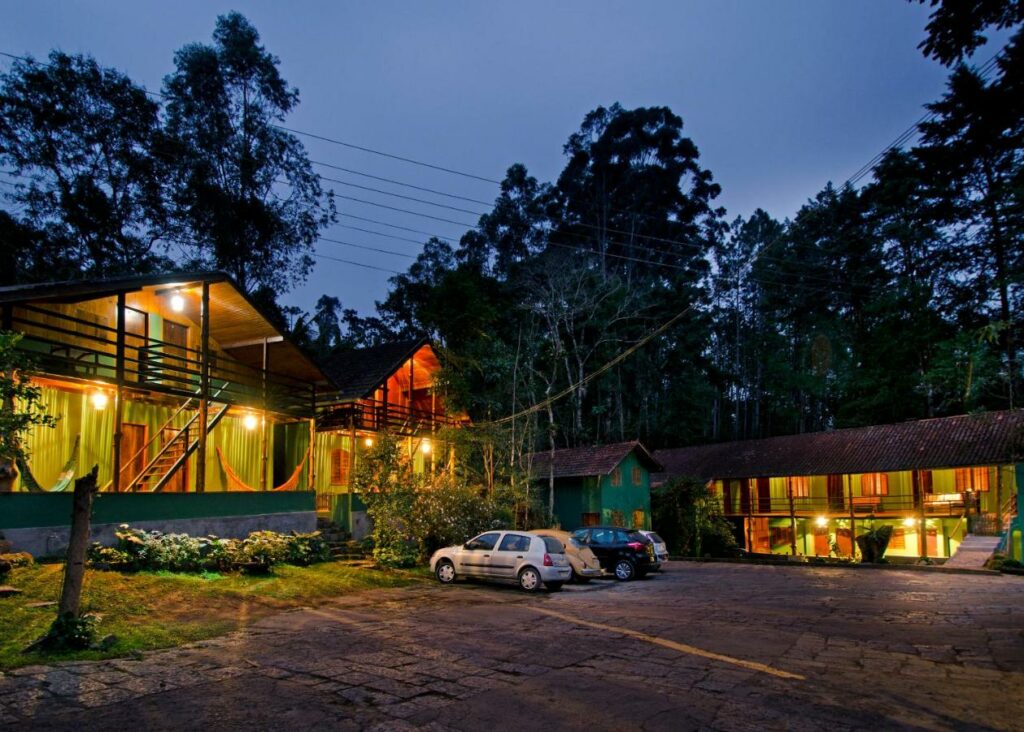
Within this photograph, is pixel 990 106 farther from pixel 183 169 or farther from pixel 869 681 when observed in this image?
pixel 183 169

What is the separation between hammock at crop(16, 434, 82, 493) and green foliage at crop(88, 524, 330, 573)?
67.4 inches

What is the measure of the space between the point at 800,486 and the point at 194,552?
101 feet

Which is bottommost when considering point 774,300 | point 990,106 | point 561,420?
point 561,420

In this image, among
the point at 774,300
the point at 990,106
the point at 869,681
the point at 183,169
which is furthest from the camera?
the point at 774,300

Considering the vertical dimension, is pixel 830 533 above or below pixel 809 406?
below

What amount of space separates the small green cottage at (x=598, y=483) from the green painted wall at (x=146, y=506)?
544 inches

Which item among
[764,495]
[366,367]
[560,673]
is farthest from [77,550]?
[764,495]

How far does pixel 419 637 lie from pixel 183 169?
29.6 meters

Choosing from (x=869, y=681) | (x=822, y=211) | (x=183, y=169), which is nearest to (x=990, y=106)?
(x=869, y=681)

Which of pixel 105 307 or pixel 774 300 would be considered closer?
pixel 105 307

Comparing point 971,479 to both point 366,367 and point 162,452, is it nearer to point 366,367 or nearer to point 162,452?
point 366,367

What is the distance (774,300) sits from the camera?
166 feet

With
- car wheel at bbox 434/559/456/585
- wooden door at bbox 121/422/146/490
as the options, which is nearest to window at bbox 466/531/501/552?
car wheel at bbox 434/559/456/585

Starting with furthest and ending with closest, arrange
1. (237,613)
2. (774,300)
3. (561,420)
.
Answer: (774,300) < (561,420) < (237,613)
